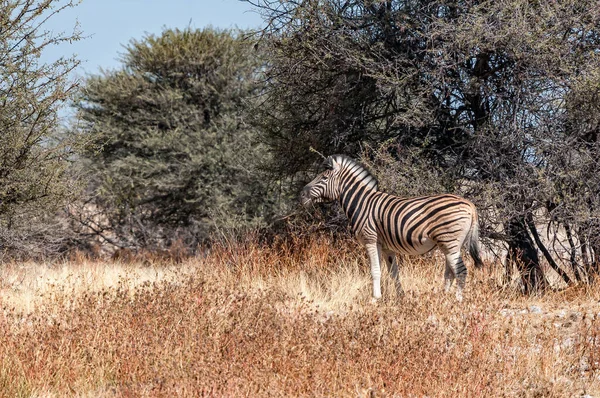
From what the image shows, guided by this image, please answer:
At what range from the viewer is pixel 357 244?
11.2 m

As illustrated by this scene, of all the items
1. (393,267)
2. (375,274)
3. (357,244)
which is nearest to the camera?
(375,274)

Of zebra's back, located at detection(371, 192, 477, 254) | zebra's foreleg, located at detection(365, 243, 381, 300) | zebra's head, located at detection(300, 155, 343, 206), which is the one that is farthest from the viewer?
zebra's head, located at detection(300, 155, 343, 206)

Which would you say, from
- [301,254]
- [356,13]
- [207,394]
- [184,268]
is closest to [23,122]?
[184,268]

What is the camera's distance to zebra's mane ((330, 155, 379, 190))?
9281 mm

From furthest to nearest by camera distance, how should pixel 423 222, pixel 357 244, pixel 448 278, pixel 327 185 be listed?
1. pixel 357 244
2. pixel 327 185
3. pixel 448 278
4. pixel 423 222

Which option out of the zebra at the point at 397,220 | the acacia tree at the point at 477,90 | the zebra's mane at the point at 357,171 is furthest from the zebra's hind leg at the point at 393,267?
the acacia tree at the point at 477,90

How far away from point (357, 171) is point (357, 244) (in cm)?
211

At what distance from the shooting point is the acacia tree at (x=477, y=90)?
380 inches

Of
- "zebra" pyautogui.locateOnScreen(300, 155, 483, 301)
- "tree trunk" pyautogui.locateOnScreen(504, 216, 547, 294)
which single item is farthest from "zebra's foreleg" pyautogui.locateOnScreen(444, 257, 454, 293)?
"tree trunk" pyautogui.locateOnScreen(504, 216, 547, 294)

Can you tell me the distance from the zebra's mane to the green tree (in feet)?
29.1

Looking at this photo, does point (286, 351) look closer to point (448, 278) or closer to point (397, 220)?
point (397, 220)

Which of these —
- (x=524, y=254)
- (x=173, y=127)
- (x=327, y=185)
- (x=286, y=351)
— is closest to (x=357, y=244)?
(x=327, y=185)

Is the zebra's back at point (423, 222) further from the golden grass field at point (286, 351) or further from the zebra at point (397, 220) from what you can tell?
the golden grass field at point (286, 351)

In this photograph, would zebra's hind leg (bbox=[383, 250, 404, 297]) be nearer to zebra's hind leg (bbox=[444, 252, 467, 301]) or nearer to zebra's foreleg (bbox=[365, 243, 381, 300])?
zebra's foreleg (bbox=[365, 243, 381, 300])
